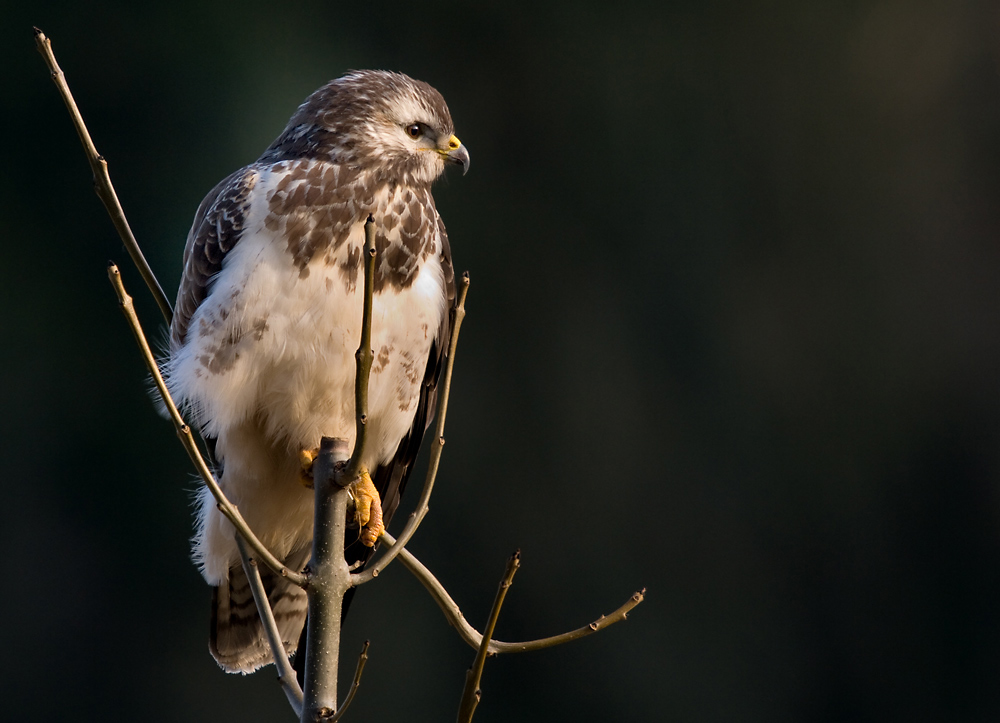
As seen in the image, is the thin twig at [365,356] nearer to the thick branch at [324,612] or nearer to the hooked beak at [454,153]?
the thick branch at [324,612]

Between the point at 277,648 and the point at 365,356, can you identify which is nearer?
the point at 365,356

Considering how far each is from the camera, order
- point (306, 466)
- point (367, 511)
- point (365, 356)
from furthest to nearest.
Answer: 1. point (306, 466)
2. point (367, 511)
3. point (365, 356)

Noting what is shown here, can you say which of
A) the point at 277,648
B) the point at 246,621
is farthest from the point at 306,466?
the point at 277,648

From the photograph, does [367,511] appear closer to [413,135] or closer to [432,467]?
[432,467]

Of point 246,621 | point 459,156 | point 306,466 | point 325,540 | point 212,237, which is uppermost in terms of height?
point 459,156

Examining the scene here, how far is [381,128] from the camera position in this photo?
139cm

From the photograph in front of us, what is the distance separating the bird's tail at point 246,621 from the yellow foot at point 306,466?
0.59ft

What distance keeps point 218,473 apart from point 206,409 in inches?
6.6

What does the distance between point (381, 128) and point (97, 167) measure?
1.97 ft

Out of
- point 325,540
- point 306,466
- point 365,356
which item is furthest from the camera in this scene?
point 306,466

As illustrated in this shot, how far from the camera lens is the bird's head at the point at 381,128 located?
53.6 inches

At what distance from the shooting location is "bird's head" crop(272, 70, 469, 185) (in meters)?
1.36

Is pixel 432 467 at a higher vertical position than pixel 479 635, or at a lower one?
higher

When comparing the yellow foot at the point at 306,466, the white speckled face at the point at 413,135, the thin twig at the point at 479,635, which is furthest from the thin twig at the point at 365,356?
the white speckled face at the point at 413,135
